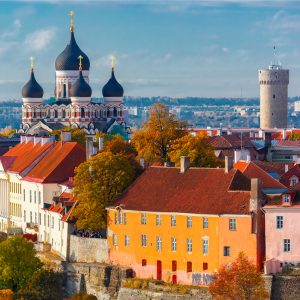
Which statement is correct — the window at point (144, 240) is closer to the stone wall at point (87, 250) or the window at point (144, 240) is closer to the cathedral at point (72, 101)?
the stone wall at point (87, 250)

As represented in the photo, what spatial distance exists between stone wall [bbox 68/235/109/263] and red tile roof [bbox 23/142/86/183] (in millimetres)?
10687

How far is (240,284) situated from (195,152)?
20.7 m

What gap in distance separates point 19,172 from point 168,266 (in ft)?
80.8

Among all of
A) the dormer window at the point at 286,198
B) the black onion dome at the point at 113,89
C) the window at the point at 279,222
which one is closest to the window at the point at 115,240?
the window at the point at 279,222

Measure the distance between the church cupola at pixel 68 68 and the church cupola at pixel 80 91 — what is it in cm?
438

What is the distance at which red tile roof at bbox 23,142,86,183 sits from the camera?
100m

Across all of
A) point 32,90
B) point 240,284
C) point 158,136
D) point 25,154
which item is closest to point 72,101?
point 32,90

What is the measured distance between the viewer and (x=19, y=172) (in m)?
106

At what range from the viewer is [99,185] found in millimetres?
88688

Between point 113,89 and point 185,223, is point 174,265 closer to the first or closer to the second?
point 185,223

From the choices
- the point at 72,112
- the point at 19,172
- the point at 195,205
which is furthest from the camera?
the point at 72,112

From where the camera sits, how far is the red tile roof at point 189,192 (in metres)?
81.8

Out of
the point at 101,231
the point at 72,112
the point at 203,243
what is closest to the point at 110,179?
the point at 101,231

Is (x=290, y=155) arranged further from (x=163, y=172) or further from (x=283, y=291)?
(x=283, y=291)
